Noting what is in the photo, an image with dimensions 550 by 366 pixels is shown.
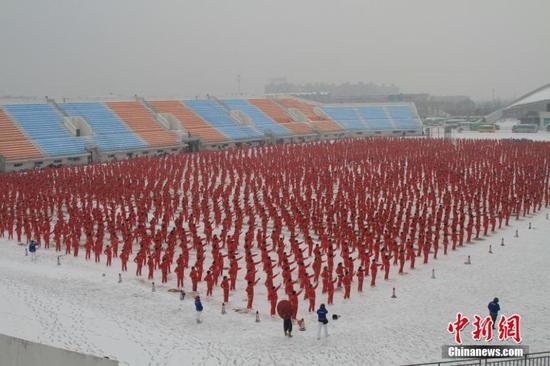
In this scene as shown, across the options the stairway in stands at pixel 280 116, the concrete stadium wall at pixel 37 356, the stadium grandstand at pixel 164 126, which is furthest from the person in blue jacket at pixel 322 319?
the stairway in stands at pixel 280 116

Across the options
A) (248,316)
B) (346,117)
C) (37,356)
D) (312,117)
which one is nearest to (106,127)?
(312,117)

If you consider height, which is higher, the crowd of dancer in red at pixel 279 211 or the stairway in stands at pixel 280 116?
the stairway in stands at pixel 280 116

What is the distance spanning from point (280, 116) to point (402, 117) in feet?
52.3

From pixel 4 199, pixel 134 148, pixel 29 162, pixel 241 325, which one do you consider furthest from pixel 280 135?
pixel 241 325

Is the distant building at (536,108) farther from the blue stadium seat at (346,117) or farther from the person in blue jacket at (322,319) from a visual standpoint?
the person in blue jacket at (322,319)

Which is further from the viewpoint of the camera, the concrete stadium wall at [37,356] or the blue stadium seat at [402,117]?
the blue stadium seat at [402,117]

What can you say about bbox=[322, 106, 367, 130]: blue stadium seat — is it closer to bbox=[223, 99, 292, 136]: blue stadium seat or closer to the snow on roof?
bbox=[223, 99, 292, 136]: blue stadium seat

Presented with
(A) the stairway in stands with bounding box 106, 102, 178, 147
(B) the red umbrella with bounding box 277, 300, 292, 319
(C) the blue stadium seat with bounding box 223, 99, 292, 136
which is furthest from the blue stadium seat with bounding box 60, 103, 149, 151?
(B) the red umbrella with bounding box 277, 300, 292, 319

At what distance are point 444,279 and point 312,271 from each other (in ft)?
10.8

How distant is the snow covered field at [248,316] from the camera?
10.4m

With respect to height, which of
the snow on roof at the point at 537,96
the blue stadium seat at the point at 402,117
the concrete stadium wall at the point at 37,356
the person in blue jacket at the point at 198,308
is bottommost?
the person in blue jacket at the point at 198,308

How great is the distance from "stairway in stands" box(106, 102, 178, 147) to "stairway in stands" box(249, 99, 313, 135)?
42.4ft

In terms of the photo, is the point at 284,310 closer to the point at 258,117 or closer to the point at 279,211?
the point at 279,211

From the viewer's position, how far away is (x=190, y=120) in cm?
4888
